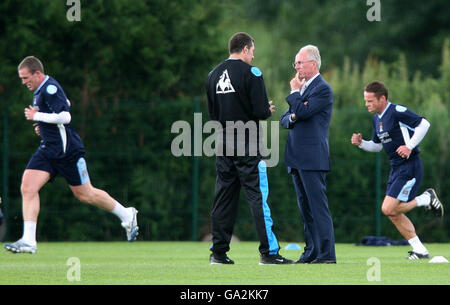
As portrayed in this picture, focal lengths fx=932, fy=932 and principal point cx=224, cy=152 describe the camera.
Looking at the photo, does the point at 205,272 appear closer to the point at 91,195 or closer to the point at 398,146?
the point at 91,195

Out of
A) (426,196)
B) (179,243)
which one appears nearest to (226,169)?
(426,196)

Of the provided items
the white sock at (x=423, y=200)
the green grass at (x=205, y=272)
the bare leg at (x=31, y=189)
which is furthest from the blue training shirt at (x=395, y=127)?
the bare leg at (x=31, y=189)

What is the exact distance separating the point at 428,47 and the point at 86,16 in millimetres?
22218

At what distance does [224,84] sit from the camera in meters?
10.0

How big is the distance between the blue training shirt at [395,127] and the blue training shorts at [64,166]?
12.5 feet

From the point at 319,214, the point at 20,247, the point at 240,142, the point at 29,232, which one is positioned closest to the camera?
the point at 240,142

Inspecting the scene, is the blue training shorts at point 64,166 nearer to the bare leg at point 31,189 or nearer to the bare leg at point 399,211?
the bare leg at point 31,189

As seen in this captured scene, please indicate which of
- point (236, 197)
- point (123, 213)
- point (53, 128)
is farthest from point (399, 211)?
→ point (53, 128)

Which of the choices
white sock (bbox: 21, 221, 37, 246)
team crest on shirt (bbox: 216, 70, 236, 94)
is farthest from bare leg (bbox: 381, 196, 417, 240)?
white sock (bbox: 21, 221, 37, 246)

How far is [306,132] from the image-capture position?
10.2 m

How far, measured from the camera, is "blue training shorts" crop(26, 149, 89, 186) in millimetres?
11641

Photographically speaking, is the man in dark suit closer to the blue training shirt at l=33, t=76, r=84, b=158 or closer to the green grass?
the green grass

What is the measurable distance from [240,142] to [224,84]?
2.12ft

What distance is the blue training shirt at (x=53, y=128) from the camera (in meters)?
11.5
